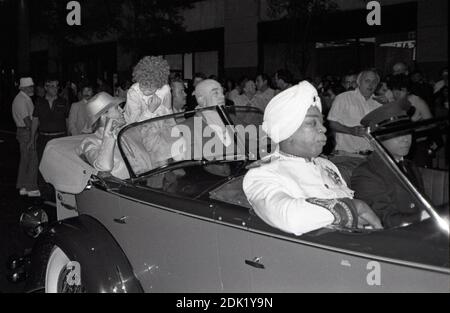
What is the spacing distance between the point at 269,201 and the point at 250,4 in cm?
1749

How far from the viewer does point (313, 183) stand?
2.83 m

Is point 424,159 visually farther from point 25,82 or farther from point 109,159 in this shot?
point 25,82

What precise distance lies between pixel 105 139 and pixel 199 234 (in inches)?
50.0

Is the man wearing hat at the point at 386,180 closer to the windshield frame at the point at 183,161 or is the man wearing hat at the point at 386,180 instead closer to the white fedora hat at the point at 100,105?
the windshield frame at the point at 183,161

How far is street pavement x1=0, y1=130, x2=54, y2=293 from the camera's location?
17.1ft

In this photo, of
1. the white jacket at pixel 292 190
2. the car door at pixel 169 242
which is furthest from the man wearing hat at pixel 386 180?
the car door at pixel 169 242

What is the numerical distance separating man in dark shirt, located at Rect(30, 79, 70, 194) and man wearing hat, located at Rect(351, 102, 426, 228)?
6.53 metres

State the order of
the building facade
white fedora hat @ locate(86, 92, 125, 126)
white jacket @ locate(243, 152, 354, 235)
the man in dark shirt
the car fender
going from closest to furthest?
white jacket @ locate(243, 152, 354, 235)
the car fender
white fedora hat @ locate(86, 92, 125, 126)
the man in dark shirt
the building facade

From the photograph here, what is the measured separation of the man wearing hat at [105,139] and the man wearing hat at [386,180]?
5.28 feet

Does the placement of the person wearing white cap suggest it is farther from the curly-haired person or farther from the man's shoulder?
the man's shoulder

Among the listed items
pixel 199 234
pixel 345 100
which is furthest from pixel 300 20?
pixel 199 234

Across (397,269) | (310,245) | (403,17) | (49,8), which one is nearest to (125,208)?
(310,245)

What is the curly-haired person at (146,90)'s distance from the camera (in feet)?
15.3

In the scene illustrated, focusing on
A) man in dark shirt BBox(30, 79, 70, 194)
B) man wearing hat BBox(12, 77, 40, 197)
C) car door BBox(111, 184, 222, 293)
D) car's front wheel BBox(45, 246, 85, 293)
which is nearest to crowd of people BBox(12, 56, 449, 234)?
car door BBox(111, 184, 222, 293)
